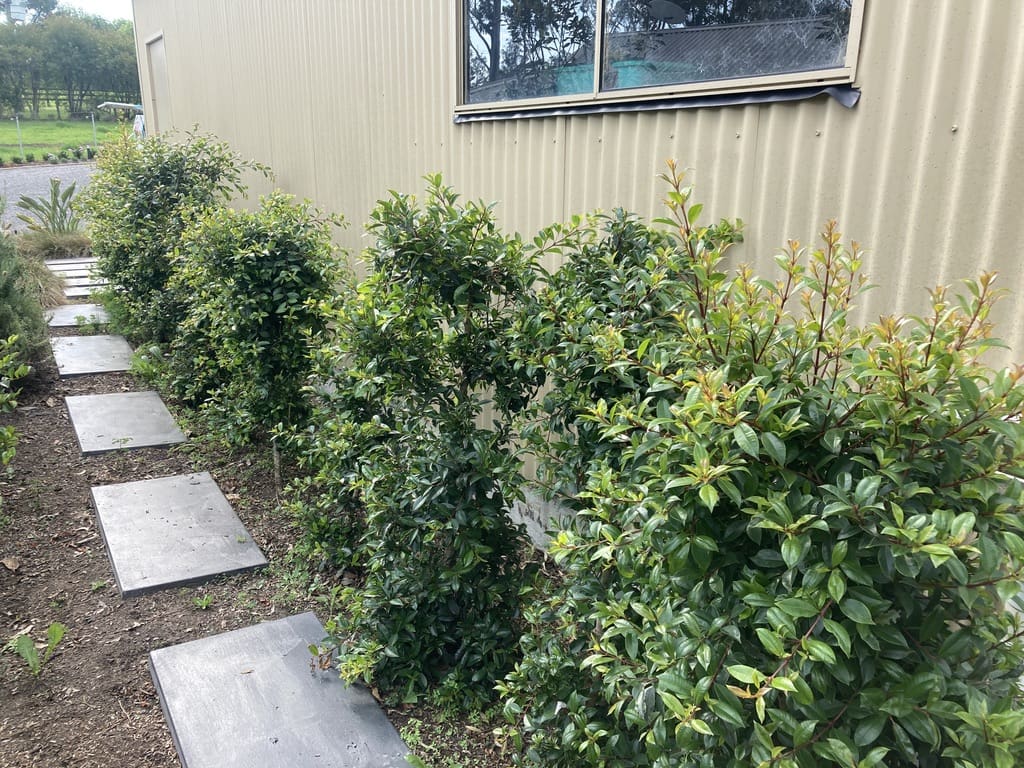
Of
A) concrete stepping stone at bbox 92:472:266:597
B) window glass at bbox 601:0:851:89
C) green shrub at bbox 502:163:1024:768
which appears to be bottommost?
concrete stepping stone at bbox 92:472:266:597

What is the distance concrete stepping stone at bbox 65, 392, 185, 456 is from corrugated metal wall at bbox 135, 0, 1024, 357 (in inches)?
72.5

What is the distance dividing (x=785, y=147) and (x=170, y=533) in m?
3.28

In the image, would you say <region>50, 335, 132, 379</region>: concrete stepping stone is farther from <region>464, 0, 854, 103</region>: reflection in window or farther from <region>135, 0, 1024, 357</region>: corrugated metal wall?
<region>464, 0, 854, 103</region>: reflection in window

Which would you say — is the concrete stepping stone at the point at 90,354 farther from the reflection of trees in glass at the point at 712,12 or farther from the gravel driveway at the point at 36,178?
the gravel driveway at the point at 36,178

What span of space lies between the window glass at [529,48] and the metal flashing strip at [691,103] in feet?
0.28

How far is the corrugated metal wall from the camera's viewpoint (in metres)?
1.84

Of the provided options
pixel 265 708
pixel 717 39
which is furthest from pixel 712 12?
pixel 265 708

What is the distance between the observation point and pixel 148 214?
6527 mm

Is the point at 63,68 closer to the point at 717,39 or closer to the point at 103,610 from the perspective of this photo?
the point at 103,610

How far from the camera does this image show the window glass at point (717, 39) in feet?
7.26

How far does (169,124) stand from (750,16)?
1088 cm

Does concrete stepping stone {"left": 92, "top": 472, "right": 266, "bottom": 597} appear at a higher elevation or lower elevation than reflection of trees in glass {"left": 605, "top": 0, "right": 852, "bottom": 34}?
lower

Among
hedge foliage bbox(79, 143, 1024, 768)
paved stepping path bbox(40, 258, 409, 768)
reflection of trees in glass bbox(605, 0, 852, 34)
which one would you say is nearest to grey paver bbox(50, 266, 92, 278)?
paved stepping path bbox(40, 258, 409, 768)

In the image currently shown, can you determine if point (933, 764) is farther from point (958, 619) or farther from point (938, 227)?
point (938, 227)
